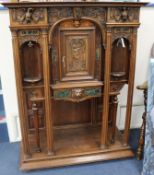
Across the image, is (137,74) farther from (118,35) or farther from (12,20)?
(12,20)

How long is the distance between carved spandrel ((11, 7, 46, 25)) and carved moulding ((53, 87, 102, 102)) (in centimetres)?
56

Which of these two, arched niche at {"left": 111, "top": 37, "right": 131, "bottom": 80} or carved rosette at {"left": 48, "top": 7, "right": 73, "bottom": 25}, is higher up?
carved rosette at {"left": 48, "top": 7, "right": 73, "bottom": 25}

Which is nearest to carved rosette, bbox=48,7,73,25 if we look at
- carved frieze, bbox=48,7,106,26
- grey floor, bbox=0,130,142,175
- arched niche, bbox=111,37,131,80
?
carved frieze, bbox=48,7,106,26

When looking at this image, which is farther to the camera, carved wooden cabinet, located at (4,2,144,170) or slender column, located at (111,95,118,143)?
slender column, located at (111,95,118,143)

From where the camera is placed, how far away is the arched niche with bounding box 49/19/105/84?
1.72 meters

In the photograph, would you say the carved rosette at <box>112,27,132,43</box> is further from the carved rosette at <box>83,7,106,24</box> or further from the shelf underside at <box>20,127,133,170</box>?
the shelf underside at <box>20,127,133,170</box>

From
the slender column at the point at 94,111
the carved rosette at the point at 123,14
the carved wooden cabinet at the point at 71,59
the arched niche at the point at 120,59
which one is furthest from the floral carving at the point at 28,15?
the slender column at the point at 94,111

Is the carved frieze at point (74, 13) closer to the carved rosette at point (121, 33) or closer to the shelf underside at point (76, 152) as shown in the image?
the carved rosette at point (121, 33)

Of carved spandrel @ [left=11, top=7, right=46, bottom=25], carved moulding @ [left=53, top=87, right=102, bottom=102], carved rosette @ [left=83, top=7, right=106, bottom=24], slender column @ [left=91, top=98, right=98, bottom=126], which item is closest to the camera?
carved spandrel @ [left=11, top=7, right=46, bottom=25]

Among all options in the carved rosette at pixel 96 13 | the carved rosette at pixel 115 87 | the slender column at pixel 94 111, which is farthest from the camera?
the slender column at pixel 94 111

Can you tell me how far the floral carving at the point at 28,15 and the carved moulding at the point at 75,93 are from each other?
1.86 ft

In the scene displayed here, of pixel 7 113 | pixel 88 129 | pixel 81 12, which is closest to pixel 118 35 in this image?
pixel 81 12

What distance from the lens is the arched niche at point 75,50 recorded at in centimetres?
172

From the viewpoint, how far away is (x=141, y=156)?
212 cm
